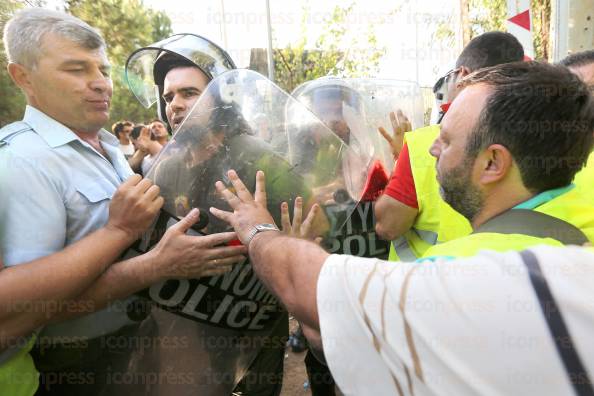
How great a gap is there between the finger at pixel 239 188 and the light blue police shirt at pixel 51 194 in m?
0.42

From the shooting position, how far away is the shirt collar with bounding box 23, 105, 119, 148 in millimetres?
1205

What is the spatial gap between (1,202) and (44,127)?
0.29 metres

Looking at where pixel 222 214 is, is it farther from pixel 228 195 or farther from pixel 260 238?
pixel 260 238

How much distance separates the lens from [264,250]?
1029mm

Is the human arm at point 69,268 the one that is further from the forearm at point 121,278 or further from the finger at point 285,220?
the finger at point 285,220

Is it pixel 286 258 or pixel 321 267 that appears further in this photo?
pixel 286 258

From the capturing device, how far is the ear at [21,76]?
4.09 ft

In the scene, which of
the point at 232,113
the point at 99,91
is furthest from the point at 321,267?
the point at 99,91

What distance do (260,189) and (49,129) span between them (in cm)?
70

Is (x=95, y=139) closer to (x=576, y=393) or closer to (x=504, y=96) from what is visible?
(x=504, y=96)

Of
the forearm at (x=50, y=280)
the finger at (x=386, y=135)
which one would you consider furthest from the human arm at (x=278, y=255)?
the finger at (x=386, y=135)

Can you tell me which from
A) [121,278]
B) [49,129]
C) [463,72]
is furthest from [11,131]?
[463,72]

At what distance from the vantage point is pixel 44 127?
122cm

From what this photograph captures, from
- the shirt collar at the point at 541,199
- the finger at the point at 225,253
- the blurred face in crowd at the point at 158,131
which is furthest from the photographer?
the blurred face in crowd at the point at 158,131
